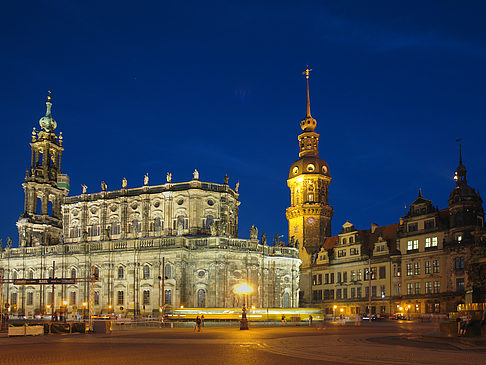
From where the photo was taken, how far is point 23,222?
305ft

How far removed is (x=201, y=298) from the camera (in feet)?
242

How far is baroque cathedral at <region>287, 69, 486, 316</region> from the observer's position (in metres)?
70.8

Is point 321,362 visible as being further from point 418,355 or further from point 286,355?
point 418,355

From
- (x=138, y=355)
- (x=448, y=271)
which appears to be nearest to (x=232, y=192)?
(x=448, y=271)

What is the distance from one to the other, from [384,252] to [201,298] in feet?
87.6

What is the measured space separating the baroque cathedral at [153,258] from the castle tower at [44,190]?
2974 mm

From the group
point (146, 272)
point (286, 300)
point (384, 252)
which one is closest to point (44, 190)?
point (146, 272)

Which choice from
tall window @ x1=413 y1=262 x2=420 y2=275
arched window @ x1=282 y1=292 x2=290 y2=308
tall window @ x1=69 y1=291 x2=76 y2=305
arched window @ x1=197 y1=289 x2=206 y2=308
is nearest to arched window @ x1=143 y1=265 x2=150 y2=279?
arched window @ x1=197 y1=289 x2=206 y2=308

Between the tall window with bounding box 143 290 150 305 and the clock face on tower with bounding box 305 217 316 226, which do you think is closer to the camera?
the tall window with bounding box 143 290 150 305

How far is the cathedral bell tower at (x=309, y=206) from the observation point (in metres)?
99.6

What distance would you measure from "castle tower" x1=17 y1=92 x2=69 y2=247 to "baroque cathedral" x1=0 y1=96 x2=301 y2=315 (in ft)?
9.76

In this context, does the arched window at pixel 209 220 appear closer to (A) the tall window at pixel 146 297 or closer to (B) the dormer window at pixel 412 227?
(A) the tall window at pixel 146 297

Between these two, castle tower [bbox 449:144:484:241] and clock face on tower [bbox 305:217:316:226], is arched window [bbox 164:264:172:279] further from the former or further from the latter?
castle tower [bbox 449:144:484:241]

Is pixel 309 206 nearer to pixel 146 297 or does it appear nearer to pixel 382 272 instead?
pixel 382 272
